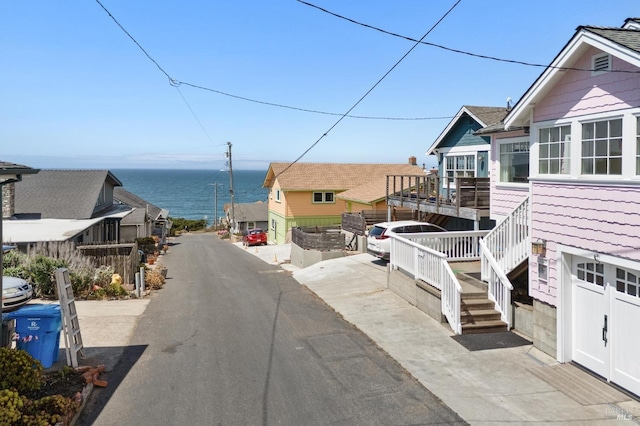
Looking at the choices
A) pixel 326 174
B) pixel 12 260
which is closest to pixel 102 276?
pixel 12 260

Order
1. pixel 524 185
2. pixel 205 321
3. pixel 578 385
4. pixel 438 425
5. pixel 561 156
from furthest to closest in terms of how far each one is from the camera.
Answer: pixel 524 185 → pixel 205 321 → pixel 561 156 → pixel 578 385 → pixel 438 425

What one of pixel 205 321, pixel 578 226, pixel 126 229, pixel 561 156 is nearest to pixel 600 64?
pixel 561 156

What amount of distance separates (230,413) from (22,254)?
1319 cm

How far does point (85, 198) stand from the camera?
27.2m

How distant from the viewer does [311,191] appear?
128ft

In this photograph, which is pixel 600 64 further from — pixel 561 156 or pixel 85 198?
pixel 85 198

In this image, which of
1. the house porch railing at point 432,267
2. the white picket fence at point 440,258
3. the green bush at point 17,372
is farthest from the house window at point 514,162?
the green bush at point 17,372

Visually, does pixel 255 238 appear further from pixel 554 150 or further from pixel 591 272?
pixel 591 272

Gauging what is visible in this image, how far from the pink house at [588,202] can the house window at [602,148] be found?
0.02m

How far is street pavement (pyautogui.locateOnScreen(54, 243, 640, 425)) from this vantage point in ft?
24.0

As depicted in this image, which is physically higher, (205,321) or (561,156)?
(561,156)

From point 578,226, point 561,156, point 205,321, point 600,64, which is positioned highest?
point 600,64

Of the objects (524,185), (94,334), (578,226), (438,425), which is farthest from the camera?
(524,185)

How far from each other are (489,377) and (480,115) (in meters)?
11.8
